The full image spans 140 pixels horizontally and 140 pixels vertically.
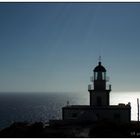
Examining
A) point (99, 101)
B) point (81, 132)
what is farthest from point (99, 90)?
point (81, 132)

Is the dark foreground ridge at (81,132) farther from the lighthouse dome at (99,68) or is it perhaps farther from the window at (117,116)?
the lighthouse dome at (99,68)

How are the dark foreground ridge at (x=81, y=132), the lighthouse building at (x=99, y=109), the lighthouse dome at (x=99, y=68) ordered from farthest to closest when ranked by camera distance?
the lighthouse dome at (x=99, y=68) < the lighthouse building at (x=99, y=109) < the dark foreground ridge at (x=81, y=132)

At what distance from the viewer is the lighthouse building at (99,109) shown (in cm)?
3191

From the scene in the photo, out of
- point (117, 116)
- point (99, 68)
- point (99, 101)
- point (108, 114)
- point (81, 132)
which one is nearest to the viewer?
point (81, 132)

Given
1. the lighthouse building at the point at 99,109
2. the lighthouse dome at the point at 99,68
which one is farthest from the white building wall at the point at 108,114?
the lighthouse dome at the point at 99,68

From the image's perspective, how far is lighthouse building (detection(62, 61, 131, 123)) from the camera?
105 ft

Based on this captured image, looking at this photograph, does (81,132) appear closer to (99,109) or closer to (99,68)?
(99,109)

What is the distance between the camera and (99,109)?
32.7 m

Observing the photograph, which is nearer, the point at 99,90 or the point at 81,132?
the point at 81,132

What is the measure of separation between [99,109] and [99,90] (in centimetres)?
267

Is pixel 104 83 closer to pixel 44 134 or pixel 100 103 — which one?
pixel 100 103

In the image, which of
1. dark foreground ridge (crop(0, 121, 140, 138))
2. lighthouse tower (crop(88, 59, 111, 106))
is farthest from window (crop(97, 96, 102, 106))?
dark foreground ridge (crop(0, 121, 140, 138))

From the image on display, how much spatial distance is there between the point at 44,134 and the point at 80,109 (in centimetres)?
1115

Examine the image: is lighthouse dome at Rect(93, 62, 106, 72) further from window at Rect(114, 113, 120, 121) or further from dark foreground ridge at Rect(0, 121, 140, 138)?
dark foreground ridge at Rect(0, 121, 140, 138)
